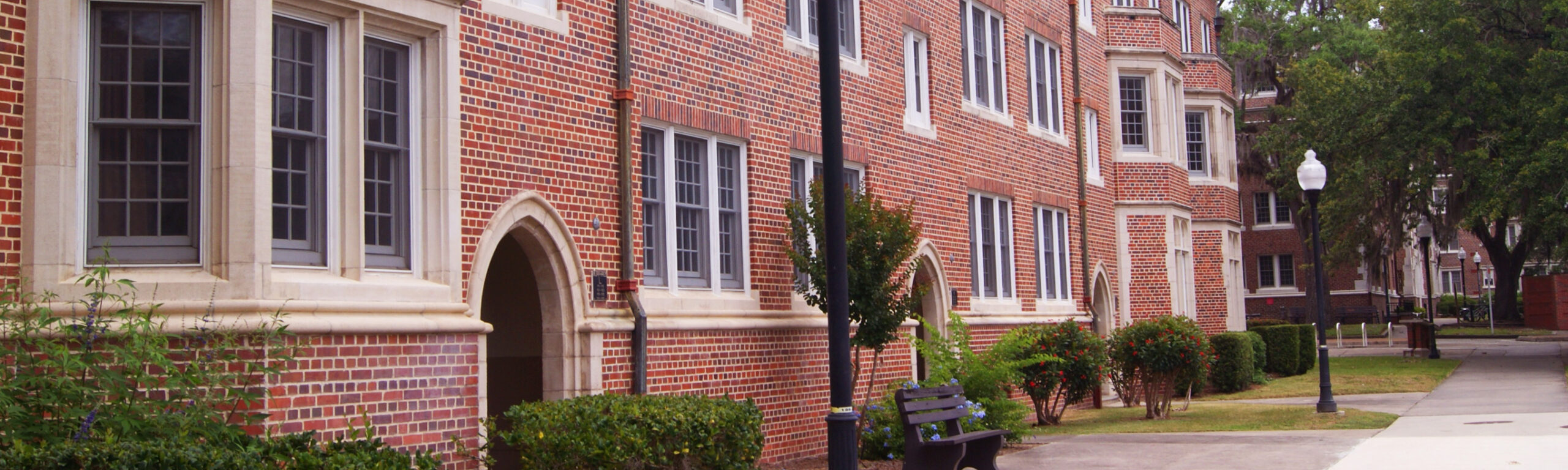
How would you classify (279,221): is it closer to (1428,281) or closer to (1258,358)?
(1258,358)

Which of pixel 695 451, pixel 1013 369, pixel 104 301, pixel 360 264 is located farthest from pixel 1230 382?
pixel 104 301

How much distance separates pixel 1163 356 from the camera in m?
19.2

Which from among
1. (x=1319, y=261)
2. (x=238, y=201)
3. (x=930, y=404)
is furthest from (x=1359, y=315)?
(x=238, y=201)

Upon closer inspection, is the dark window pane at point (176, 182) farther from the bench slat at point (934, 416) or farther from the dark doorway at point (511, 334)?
the bench slat at point (934, 416)

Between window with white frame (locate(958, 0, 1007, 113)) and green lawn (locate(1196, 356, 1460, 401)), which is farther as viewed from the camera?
green lawn (locate(1196, 356, 1460, 401))

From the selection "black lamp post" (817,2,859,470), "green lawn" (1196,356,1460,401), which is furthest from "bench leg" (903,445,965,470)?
"green lawn" (1196,356,1460,401)

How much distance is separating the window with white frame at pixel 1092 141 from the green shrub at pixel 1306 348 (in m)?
7.45

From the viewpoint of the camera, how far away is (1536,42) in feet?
99.5

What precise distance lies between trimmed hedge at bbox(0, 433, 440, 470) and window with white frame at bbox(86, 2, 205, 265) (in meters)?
1.57

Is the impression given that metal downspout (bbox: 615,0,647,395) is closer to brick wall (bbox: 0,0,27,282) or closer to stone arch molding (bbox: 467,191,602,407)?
stone arch molding (bbox: 467,191,602,407)

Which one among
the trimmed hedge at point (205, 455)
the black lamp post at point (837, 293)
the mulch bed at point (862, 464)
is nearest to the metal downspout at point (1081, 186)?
the mulch bed at point (862, 464)

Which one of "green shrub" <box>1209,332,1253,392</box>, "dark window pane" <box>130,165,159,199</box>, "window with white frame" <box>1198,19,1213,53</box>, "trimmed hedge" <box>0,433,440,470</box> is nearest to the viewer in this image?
"trimmed hedge" <box>0,433,440,470</box>

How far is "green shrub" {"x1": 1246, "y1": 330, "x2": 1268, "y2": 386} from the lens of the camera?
2722 cm

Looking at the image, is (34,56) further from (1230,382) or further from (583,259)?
(1230,382)
